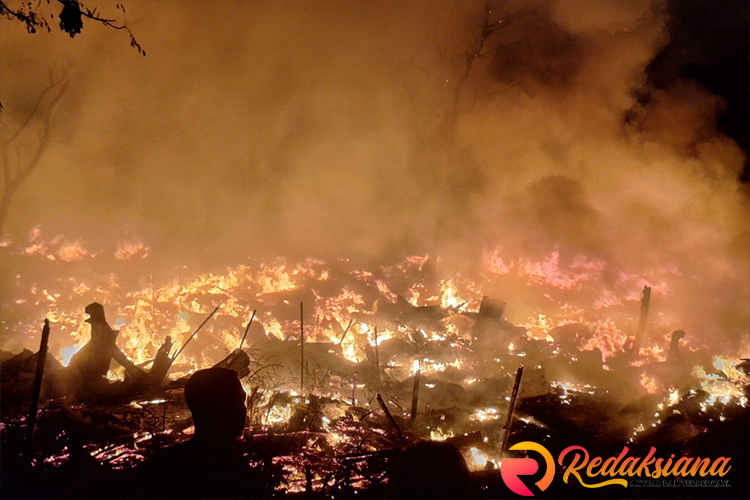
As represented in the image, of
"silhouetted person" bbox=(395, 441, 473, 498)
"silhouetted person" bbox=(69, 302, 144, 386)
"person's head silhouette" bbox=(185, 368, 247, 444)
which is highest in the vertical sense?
"silhouetted person" bbox=(69, 302, 144, 386)

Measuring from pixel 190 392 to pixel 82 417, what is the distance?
4.00 m

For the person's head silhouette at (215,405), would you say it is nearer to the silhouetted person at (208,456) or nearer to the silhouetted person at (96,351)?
the silhouetted person at (208,456)

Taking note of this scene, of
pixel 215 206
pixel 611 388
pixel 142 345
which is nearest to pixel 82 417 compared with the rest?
pixel 142 345

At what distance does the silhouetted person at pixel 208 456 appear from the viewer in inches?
114

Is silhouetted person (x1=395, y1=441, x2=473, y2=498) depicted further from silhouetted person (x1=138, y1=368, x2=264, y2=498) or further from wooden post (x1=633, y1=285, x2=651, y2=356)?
wooden post (x1=633, y1=285, x2=651, y2=356)

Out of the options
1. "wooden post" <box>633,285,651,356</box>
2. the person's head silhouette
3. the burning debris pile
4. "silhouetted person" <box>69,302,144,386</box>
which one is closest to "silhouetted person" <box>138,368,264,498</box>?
the person's head silhouette

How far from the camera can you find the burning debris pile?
546 cm

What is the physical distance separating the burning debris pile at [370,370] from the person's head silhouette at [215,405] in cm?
140

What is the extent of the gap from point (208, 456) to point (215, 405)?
1.27 ft

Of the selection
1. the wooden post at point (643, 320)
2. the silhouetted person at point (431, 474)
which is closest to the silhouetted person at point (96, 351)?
the silhouetted person at point (431, 474)

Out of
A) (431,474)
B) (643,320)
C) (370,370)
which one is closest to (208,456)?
(431,474)

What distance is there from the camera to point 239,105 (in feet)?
67.7

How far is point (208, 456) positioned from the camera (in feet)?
10.1

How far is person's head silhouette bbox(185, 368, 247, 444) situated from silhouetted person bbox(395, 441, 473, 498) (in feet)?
5.06
